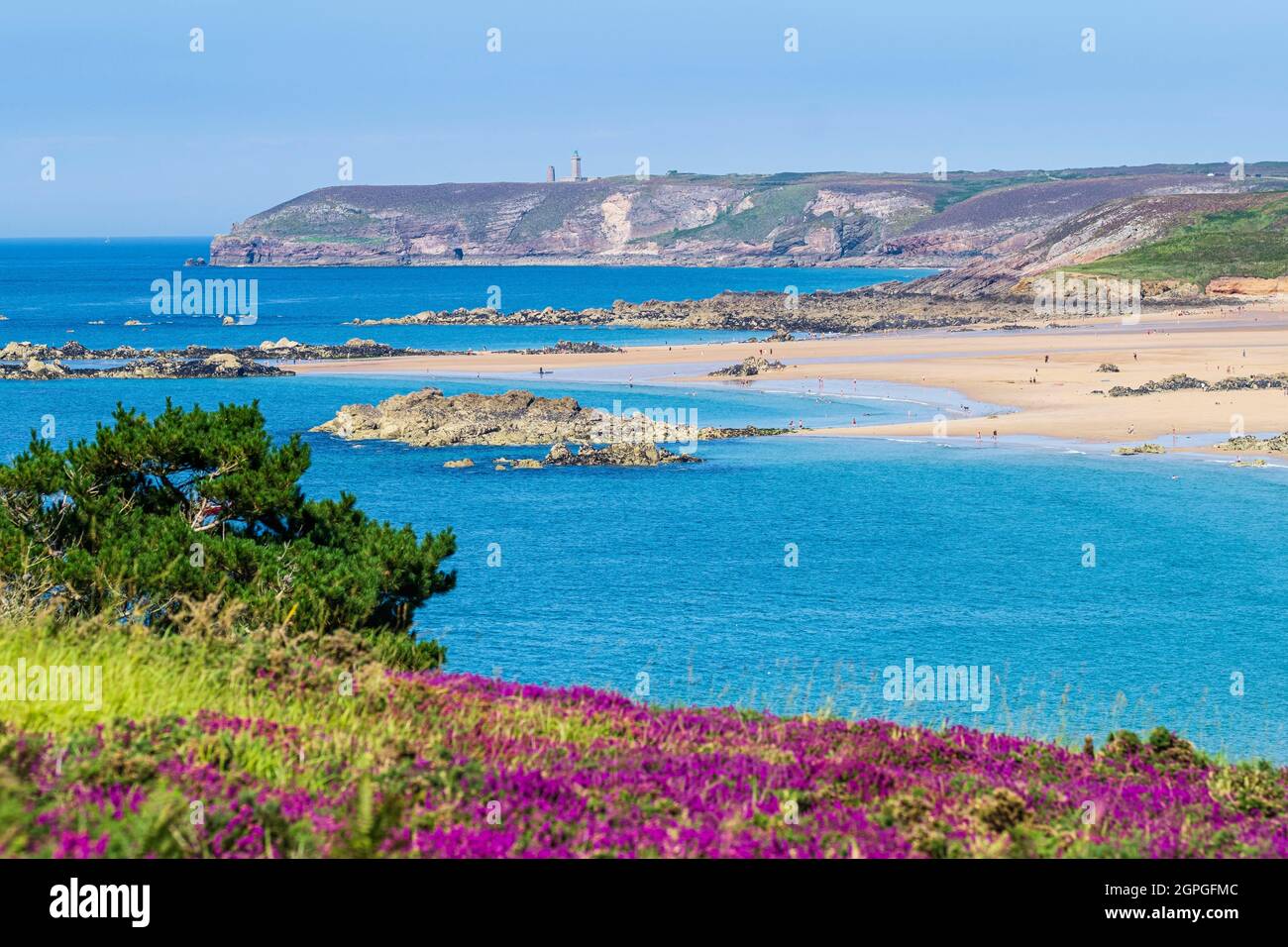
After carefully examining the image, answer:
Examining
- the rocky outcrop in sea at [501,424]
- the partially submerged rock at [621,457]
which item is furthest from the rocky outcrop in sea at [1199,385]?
the partially submerged rock at [621,457]

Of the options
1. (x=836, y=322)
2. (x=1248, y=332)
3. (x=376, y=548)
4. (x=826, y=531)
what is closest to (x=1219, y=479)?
(x=826, y=531)

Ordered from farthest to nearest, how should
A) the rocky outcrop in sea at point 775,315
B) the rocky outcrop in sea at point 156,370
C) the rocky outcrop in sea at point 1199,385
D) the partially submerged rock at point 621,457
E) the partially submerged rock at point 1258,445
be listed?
the rocky outcrop in sea at point 775,315
the rocky outcrop in sea at point 156,370
the rocky outcrop in sea at point 1199,385
the partially submerged rock at point 621,457
the partially submerged rock at point 1258,445

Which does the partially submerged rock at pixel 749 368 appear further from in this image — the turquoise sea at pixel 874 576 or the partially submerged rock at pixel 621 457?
the partially submerged rock at pixel 621 457

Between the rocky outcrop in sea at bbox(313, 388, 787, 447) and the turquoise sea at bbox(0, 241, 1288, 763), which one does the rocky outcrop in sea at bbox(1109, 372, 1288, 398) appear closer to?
the turquoise sea at bbox(0, 241, 1288, 763)

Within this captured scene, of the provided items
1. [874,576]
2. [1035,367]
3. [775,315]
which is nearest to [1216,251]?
[775,315]

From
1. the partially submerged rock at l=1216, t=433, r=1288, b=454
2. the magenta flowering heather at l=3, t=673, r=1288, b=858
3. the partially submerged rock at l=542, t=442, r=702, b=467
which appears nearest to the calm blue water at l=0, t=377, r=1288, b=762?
the partially submerged rock at l=542, t=442, r=702, b=467
